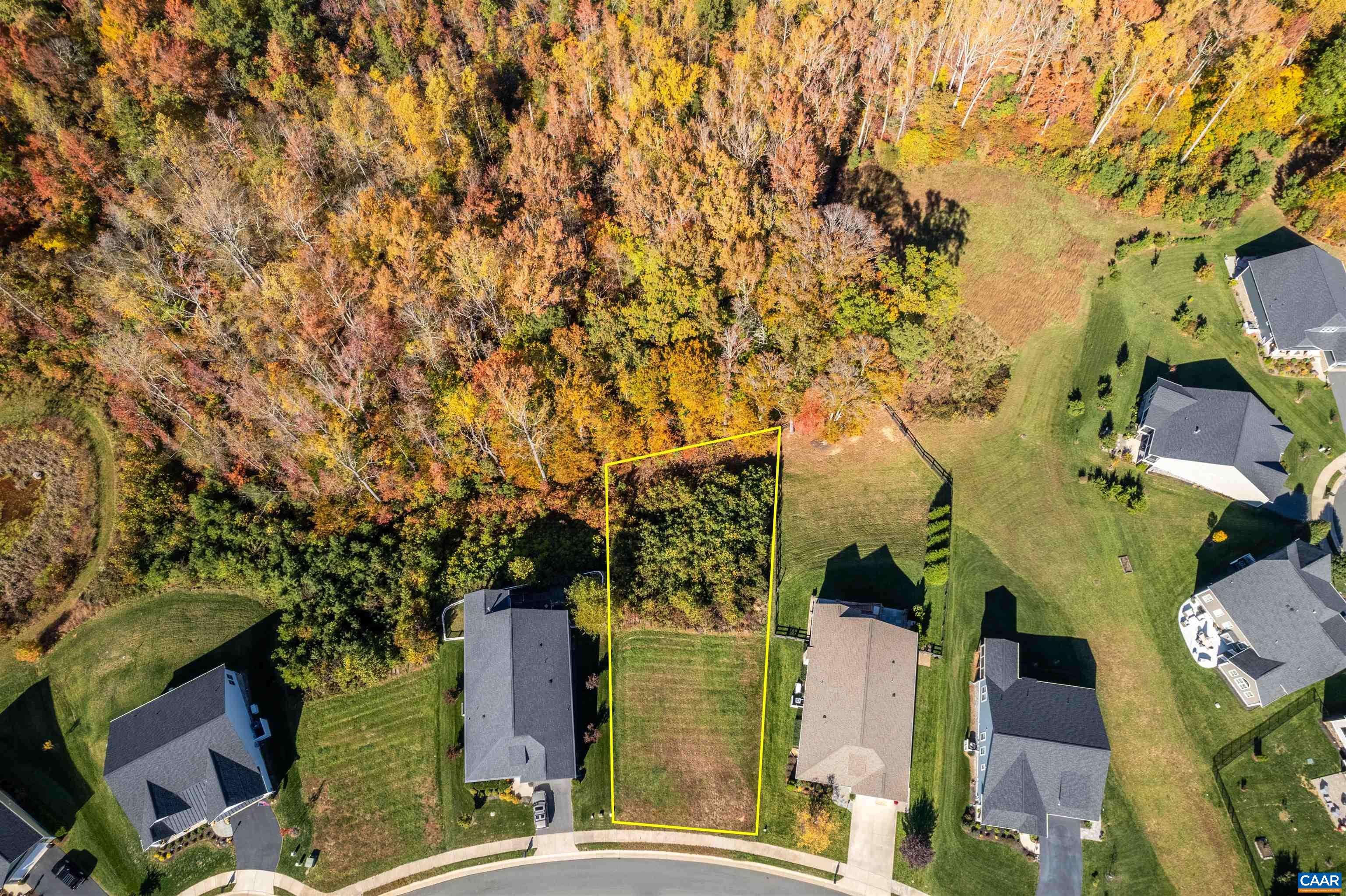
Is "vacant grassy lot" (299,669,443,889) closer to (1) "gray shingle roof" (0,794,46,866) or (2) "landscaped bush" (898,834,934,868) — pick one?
(1) "gray shingle roof" (0,794,46,866)

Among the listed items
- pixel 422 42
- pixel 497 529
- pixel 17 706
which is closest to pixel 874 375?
pixel 497 529

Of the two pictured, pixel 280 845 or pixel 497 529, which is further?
pixel 497 529

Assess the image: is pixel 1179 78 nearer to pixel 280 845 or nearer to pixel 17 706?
pixel 280 845

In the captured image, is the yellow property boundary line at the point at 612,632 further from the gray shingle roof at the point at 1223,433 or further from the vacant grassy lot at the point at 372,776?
the gray shingle roof at the point at 1223,433

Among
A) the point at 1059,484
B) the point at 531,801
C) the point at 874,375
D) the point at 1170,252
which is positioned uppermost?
the point at 1170,252

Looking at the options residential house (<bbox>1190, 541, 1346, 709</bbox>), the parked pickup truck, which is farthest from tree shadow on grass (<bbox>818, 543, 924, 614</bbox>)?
the parked pickup truck

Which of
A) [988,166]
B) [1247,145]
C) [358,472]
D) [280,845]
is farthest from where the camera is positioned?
[988,166]

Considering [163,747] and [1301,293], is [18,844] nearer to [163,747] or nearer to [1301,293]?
[163,747]
